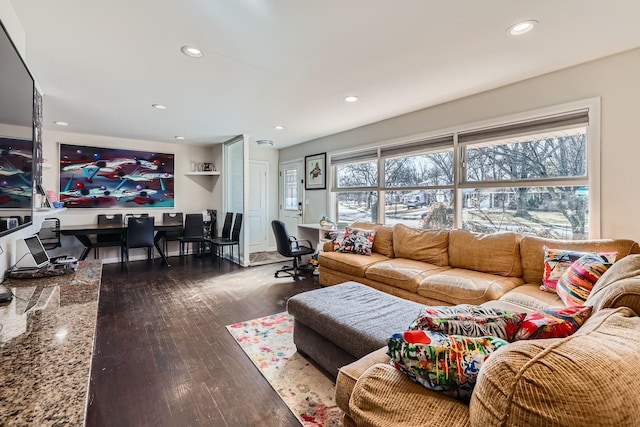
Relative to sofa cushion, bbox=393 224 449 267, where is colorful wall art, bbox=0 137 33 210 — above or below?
above

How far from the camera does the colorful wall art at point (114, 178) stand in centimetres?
516

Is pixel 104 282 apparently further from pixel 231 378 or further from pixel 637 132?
pixel 637 132

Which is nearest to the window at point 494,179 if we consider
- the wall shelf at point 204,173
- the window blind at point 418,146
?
the window blind at point 418,146

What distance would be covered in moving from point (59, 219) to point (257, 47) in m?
5.14

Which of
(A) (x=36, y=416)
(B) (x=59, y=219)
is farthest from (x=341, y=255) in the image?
(B) (x=59, y=219)

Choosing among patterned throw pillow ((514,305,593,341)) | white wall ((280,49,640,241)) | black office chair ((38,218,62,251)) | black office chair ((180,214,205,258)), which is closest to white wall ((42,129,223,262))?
black office chair ((38,218,62,251))

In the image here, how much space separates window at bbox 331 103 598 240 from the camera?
2719 mm

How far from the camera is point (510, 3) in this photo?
1.75 m

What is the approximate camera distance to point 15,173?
143cm

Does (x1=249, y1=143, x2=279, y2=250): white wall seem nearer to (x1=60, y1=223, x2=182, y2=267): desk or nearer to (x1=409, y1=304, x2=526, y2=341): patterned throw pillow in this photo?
(x1=60, y1=223, x2=182, y2=267): desk

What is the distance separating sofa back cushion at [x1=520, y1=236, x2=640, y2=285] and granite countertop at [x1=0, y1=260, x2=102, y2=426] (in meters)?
3.08

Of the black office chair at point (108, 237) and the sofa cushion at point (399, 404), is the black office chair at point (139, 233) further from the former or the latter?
the sofa cushion at point (399, 404)

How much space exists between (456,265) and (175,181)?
5506 mm

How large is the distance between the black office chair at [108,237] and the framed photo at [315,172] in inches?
137
